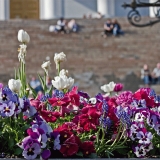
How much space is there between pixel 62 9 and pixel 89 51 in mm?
13401

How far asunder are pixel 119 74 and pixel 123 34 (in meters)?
3.29

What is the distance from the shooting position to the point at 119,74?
25.9 metres

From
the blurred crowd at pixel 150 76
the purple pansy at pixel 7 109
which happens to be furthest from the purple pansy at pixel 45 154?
the blurred crowd at pixel 150 76

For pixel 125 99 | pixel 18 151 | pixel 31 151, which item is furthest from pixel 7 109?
pixel 125 99

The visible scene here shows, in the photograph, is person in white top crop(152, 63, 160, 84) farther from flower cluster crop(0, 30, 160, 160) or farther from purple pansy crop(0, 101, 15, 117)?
purple pansy crop(0, 101, 15, 117)

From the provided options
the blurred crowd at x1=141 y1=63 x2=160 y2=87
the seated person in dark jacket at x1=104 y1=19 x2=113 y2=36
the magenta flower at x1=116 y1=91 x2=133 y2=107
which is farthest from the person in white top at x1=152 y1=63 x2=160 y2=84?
the magenta flower at x1=116 y1=91 x2=133 y2=107

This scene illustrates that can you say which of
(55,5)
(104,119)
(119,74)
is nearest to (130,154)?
(104,119)

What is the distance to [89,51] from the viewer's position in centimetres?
2741

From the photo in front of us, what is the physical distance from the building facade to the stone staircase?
10344 millimetres

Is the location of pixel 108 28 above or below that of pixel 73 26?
below

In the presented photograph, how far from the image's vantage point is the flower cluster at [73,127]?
148 inches

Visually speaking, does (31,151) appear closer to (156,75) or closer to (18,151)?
(18,151)

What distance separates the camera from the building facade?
39938 millimetres

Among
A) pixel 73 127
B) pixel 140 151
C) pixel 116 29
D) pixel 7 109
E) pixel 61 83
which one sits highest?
pixel 116 29
